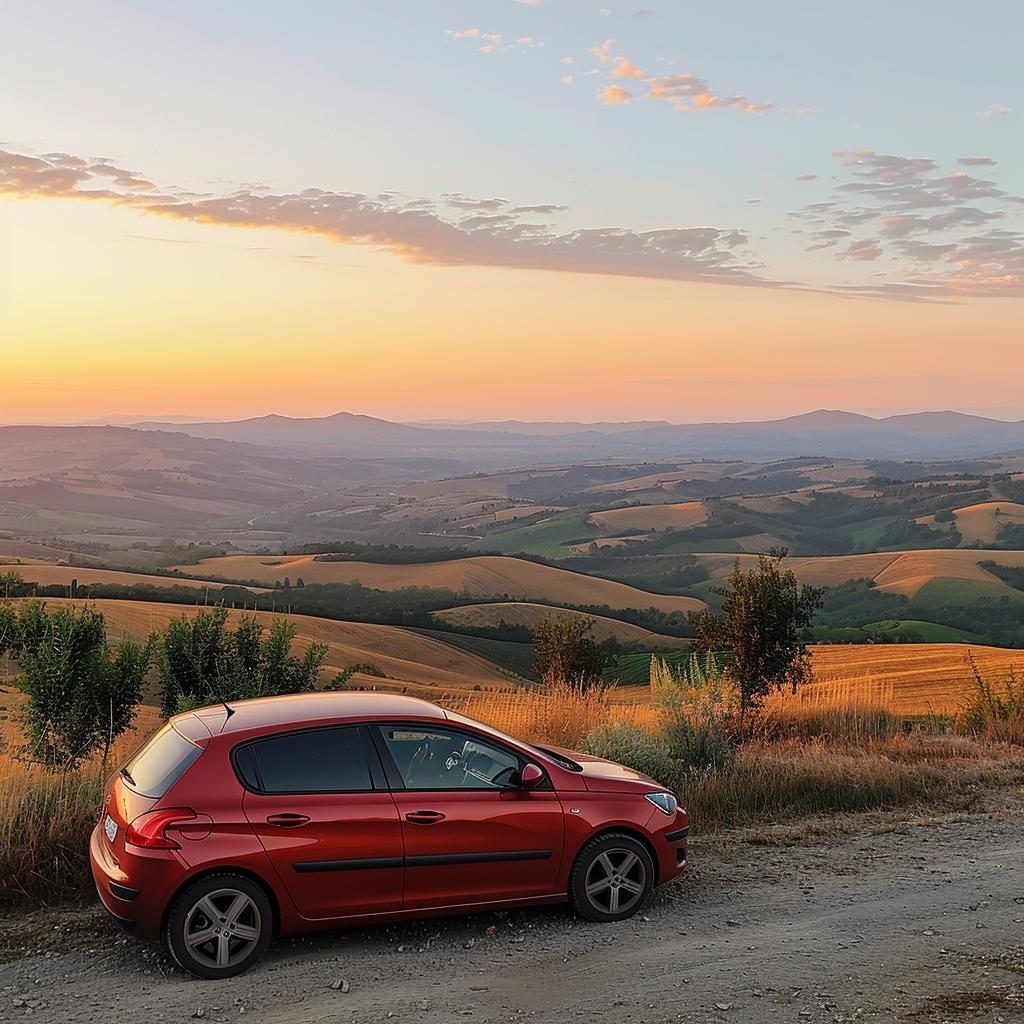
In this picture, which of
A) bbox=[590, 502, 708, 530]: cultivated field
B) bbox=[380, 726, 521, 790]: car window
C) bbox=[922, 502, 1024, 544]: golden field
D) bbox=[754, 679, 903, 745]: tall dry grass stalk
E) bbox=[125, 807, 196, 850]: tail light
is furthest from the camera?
bbox=[590, 502, 708, 530]: cultivated field

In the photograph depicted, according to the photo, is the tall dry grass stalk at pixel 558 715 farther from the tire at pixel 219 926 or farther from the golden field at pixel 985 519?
the golden field at pixel 985 519

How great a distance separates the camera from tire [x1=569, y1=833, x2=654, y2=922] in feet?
23.3

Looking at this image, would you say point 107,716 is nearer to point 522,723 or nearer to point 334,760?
point 522,723

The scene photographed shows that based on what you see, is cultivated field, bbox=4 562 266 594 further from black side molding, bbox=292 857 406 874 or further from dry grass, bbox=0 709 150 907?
black side molding, bbox=292 857 406 874

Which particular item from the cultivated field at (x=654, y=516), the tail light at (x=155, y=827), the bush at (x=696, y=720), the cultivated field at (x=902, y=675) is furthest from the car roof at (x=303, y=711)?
the cultivated field at (x=654, y=516)

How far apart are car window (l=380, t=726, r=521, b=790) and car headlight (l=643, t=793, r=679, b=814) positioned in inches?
45.0

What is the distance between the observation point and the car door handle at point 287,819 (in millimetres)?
6281

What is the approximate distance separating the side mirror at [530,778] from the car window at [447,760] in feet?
0.22

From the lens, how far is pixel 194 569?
110 metres

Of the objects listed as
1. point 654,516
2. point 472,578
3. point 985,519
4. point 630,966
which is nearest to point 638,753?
point 630,966

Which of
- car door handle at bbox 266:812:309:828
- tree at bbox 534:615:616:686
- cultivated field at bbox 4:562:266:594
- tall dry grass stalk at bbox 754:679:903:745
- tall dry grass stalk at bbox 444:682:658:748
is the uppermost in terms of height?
car door handle at bbox 266:812:309:828

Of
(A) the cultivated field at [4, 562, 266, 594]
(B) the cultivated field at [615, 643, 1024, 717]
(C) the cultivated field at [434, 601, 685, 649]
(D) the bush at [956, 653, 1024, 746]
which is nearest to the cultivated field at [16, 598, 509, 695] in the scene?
(C) the cultivated field at [434, 601, 685, 649]

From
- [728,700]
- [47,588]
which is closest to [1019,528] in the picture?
[47,588]

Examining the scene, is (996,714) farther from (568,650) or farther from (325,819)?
(568,650)
